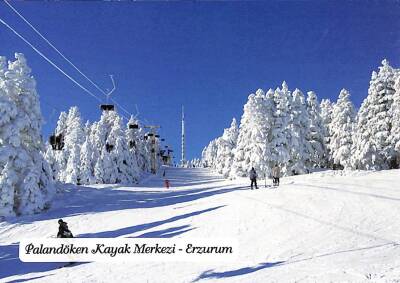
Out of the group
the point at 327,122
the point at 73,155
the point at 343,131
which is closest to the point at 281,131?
the point at 343,131

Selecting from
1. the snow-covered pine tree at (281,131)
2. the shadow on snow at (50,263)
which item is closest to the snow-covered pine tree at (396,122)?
the snow-covered pine tree at (281,131)

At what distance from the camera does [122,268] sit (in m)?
15.9

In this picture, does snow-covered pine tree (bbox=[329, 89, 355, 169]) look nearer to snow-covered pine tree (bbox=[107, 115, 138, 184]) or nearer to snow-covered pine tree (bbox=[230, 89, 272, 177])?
snow-covered pine tree (bbox=[230, 89, 272, 177])

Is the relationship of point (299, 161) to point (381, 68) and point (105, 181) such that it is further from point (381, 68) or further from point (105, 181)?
point (105, 181)

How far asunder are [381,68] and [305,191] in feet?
106

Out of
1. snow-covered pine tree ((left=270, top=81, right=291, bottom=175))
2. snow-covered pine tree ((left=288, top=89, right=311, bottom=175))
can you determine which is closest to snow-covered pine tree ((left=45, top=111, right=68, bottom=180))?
snow-covered pine tree ((left=270, top=81, right=291, bottom=175))

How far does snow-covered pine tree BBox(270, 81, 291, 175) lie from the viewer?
50.8m

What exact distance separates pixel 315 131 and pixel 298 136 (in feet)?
27.5

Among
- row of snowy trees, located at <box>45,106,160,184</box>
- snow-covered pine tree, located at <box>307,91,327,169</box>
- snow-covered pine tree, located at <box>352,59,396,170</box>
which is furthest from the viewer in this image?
row of snowy trees, located at <box>45,106,160,184</box>

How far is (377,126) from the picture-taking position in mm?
47625

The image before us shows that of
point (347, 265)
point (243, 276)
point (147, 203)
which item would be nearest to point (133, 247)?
point (243, 276)

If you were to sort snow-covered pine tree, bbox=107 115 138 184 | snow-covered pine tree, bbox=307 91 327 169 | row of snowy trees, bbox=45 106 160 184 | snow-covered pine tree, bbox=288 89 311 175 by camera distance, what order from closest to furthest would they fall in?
snow-covered pine tree, bbox=288 89 311 175, snow-covered pine tree, bbox=307 91 327 169, row of snowy trees, bbox=45 106 160 184, snow-covered pine tree, bbox=107 115 138 184

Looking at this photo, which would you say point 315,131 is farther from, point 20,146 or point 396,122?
point 20,146

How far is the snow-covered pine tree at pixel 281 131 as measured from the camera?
50812mm
